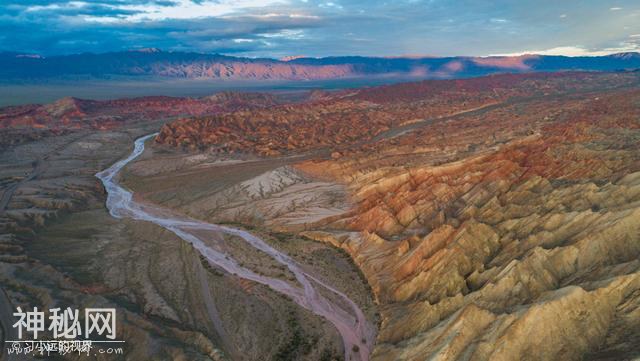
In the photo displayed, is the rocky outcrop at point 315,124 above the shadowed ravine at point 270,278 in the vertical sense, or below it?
above

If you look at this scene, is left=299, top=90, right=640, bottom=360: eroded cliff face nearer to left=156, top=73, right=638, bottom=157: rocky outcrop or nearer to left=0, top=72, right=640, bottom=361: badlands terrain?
left=0, top=72, right=640, bottom=361: badlands terrain

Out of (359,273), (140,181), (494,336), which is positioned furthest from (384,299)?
(140,181)

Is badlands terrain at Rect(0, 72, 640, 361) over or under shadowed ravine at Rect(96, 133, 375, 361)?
over

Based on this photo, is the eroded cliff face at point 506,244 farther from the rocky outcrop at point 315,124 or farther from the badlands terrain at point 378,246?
the rocky outcrop at point 315,124

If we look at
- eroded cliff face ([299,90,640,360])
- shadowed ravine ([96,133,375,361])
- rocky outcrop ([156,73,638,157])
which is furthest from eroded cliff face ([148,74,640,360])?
rocky outcrop ([156,73,638,157])

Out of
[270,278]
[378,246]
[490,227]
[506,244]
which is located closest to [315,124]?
[378,246]

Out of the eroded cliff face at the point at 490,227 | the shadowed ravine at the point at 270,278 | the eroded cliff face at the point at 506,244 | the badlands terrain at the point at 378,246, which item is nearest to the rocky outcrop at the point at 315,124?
the eroded cliff face at the point at 490,227
